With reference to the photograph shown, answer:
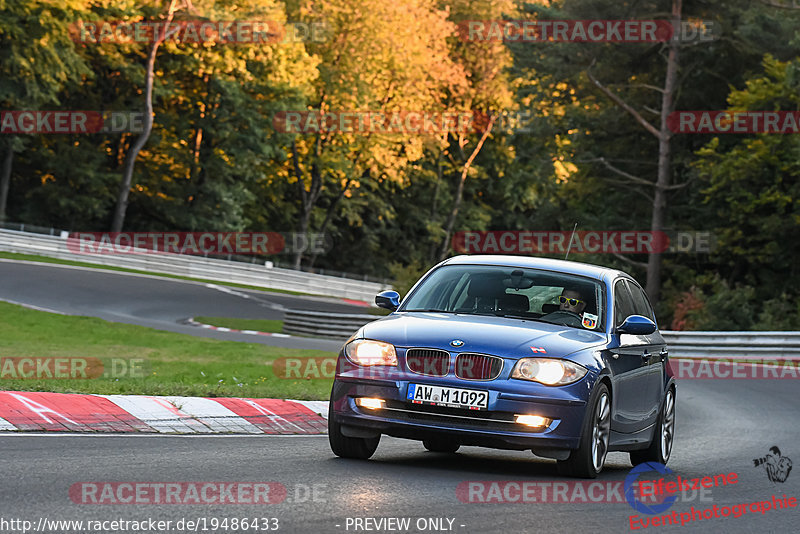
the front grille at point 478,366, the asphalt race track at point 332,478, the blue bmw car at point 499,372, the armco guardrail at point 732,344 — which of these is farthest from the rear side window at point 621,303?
the armco guardrail at point 732,344

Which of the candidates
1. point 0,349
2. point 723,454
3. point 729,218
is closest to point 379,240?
point 729,218

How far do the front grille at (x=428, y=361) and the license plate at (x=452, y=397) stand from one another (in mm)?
116

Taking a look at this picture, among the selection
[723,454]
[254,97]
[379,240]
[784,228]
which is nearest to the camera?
[723,454]

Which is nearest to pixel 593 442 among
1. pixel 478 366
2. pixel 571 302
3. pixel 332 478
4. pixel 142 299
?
pixel 478 366

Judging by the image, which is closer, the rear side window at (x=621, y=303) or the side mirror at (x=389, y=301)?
the side mirror at (x=389, y=301)

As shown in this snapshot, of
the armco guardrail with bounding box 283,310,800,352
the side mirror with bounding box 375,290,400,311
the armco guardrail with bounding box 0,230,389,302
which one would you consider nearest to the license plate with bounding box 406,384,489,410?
the side mirror with bounding box 375,290,400,311

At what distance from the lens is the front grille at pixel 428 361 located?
9.23 meters

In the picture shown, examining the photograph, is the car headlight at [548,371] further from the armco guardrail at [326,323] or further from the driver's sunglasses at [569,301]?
the armco guardrail at [326,323]

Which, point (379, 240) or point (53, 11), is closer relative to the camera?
point (53, 11)

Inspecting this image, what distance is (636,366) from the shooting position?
1080 centimetres

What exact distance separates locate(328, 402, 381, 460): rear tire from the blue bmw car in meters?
0.01

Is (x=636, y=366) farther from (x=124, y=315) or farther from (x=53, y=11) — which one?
(x=53, y=11)

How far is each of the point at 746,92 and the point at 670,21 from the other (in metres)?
4.32

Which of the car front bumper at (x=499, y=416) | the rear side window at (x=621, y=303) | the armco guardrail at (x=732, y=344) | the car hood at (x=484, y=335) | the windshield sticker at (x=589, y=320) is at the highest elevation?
the rear side window at (x=621, y=303)
